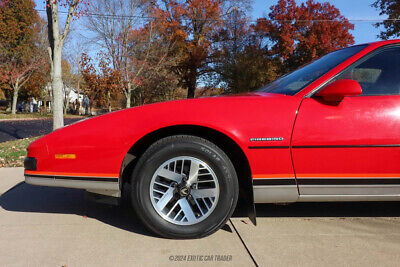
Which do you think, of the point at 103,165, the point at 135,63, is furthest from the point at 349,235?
the point at 135,63

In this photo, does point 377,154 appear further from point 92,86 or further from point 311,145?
point 92,86

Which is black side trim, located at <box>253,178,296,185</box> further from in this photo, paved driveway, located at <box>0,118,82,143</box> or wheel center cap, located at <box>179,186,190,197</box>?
paved driveway, located at <box>0,118,82,143</box>

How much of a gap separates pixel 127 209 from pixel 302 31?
31129 millimetres

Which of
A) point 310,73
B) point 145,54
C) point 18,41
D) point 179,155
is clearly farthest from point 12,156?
point 18,41

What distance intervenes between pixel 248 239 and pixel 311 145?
0.90 metres

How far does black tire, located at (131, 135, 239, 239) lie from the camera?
2373 mm

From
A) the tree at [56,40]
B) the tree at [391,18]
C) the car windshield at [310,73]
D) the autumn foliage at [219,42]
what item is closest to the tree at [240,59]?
the autumn foliage at [219,42]

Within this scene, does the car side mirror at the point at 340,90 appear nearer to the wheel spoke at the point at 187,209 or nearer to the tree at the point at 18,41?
the wheel spoke at the point at 187,209

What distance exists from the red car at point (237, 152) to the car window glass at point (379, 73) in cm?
1

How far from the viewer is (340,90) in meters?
2.28

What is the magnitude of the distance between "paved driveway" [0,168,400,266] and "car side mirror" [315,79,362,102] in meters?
1.13

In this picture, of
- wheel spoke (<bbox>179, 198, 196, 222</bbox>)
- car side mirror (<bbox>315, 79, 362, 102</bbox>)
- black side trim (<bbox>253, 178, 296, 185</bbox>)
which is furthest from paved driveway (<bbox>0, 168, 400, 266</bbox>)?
car side mirror (<bbox>315, 79, 362, 102</bbox>)

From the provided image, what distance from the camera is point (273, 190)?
238 cm

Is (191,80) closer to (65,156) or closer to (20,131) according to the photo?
(20,131)
